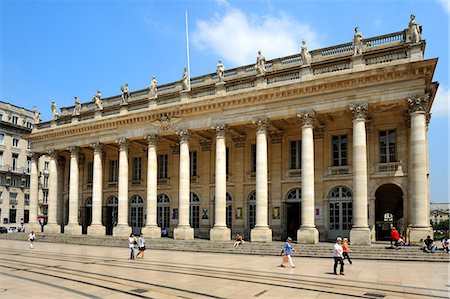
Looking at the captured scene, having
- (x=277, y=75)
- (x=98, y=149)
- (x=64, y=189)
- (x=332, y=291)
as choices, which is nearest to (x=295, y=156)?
(x=277, y=75)

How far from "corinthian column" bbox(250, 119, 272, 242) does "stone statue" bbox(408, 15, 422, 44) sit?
10667 mm

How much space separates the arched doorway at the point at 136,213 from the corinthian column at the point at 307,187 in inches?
707

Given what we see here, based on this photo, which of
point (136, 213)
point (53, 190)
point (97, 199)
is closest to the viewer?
point (97, 199)

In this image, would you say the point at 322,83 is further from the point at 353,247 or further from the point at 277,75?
the point at 353,247

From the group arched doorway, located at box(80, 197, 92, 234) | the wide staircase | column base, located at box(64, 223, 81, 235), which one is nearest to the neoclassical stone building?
column base, located at box(64, 223, 81, 235)

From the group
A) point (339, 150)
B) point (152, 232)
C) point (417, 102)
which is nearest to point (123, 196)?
point (152, 232)

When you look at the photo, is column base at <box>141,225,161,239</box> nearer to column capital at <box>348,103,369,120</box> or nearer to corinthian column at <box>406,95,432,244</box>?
column capital at <box>348,103,369,120</box>

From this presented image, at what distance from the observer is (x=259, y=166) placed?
3067 cm

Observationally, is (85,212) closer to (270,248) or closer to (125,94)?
Answer: (125,94)

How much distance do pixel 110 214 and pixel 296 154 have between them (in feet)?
68.2

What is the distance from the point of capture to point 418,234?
24641mm

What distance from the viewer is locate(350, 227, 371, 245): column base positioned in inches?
1017

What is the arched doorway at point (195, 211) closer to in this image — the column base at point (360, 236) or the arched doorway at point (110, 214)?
the arched doorway at point (110, 214)

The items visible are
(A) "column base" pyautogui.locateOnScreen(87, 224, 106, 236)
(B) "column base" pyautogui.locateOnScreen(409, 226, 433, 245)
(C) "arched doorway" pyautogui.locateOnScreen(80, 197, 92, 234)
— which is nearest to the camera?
(B) "column base" pyautogui.locateOnScreen(409, 226, 433, 245)
